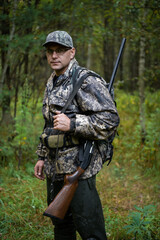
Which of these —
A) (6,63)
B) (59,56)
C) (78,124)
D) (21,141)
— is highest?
(59,56)

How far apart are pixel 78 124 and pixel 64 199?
66cm

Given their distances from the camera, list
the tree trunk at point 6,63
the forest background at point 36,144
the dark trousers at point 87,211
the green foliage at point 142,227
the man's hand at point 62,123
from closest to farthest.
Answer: the man's hand at point 62,123 < the dark trousers at point 87,211 < the green foliage at point 142,227 < the forest background at point 36,144 < the tree trunk at point 6,63

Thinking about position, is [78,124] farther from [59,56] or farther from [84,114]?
[59,56]

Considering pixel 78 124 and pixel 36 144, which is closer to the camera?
pixel 78 124

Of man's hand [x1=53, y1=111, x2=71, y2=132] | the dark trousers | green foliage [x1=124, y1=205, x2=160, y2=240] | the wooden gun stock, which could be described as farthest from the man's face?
green foliage [x1=124, y1=205, x2=160, y2=240]

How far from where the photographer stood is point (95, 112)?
6.91 feet

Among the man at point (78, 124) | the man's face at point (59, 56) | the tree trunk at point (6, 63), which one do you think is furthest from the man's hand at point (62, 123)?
the tree trunk at point (6, 63)

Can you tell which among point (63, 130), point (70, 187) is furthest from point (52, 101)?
point (70, 187)

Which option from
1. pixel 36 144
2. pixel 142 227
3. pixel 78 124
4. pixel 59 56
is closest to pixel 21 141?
pixel 36 144

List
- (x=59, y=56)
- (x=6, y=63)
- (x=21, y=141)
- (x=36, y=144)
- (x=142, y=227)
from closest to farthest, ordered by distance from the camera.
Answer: (x=59, y=56)
(x=142, y=227)
(x=21, y=141)
(x=6, y=63)
(x=36, y=144)

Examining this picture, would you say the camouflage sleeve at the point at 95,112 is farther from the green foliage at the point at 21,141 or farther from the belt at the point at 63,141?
the green foliage at the point at 21,141

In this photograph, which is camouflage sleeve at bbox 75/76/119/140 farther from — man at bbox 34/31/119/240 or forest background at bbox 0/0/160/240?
forest background at bbox 0/0/160/240

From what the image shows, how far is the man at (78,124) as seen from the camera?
2076 mm

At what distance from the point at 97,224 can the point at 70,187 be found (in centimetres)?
45
